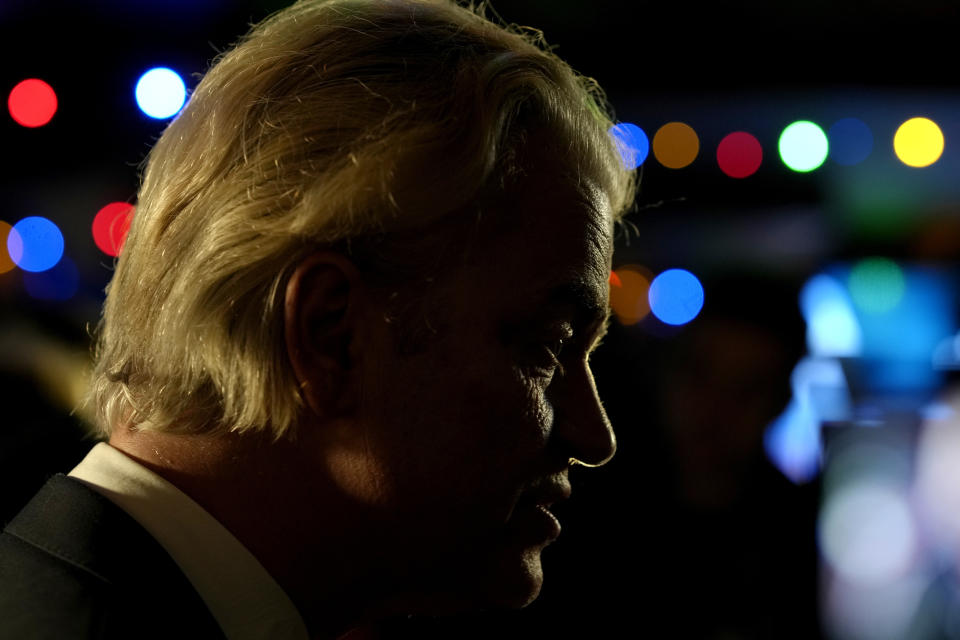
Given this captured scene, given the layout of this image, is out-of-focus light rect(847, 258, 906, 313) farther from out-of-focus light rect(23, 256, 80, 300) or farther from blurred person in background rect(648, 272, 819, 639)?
out-of-focus light rect(23, 256, 80, 300)

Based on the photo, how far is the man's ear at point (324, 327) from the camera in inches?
41.5

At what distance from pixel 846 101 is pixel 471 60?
12.5 feet

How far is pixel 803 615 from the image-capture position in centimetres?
248

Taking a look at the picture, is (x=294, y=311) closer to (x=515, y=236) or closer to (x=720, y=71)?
(x=515, y=236)

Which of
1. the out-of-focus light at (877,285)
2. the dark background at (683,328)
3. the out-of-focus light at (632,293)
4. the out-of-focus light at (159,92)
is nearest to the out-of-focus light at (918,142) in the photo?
the dark background at (683,328)

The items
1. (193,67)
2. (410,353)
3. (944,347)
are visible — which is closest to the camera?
(410,353)

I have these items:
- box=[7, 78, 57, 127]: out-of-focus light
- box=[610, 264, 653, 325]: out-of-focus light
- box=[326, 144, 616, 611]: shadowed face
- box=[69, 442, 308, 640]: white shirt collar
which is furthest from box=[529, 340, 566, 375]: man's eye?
box=[610, 264, 653, 325]: out-of-focus light

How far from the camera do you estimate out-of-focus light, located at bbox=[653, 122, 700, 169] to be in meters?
4.57

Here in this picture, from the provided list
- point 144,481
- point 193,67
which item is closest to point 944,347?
point 193,67

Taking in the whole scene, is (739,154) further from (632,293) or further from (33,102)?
(632,293)

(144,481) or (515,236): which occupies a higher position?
(515,236)

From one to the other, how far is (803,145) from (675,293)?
17.8 feet

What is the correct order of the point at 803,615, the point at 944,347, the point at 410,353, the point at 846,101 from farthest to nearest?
1. the point at 944,347
2. the point at 846,101
3. the point at 803,615
4. the point at 410,353

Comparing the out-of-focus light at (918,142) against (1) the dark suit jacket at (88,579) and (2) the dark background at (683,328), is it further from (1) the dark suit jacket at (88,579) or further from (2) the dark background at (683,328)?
(1) the dark suit jacket at (88,579)
